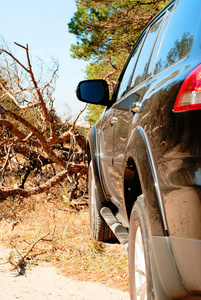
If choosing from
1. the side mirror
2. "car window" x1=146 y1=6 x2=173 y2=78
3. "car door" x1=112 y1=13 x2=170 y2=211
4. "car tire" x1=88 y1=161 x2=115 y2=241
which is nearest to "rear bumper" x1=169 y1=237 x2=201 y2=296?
"car door" x1=112 y1=13 x2=170 y2=211

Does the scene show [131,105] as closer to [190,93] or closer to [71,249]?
[190,93]

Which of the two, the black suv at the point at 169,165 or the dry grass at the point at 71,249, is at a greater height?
the black suv at the point at 169,165

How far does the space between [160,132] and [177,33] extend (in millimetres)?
635

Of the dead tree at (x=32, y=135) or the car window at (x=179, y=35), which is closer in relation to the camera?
the car window at (x=179, y=35)

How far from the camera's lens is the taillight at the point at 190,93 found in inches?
57.1

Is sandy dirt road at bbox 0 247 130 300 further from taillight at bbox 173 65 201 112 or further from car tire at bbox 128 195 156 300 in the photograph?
taillight at bbox 173 65 201 112

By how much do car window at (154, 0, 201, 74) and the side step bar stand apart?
1211 mm

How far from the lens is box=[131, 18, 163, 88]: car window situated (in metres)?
2.76

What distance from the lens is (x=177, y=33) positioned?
6.57 ft

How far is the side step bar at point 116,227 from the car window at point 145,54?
3.74 feet

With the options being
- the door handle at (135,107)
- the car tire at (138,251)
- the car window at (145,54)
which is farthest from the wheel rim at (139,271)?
the car window at (145,54)

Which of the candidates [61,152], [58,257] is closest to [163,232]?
[58,257]

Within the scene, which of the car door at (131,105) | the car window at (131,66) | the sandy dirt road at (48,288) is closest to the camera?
the car door at (131,105)

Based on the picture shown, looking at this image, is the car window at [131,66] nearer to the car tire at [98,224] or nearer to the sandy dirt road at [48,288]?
the car tire at [98,224]
